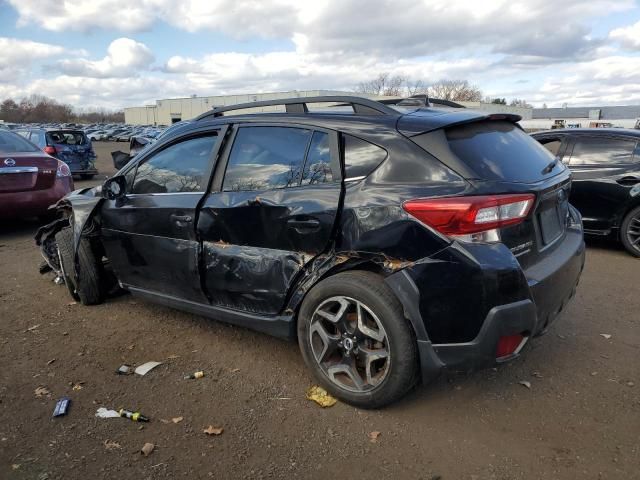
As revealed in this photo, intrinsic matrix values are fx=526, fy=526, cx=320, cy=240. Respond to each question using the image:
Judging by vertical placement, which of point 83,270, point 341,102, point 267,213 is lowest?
point 83,270

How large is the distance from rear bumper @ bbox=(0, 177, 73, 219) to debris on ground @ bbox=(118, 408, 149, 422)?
5399mm

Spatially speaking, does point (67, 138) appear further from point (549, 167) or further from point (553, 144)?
point (549, 167)

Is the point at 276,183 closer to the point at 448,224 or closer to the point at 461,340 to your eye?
the point at 448,224

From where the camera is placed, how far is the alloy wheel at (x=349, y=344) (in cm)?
292

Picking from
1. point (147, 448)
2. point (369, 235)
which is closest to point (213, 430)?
point (147, 448)

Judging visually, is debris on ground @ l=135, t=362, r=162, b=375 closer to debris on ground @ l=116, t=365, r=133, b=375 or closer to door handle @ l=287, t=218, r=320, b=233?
debris on ground @ l=116, t=365, r=133, b=375

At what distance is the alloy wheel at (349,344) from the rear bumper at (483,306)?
0.74 feet

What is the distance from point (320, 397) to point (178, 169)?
194 centimetres

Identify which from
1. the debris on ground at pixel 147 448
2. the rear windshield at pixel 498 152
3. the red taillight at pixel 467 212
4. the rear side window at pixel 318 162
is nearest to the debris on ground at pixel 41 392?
the debris on ground at pixel 147 448

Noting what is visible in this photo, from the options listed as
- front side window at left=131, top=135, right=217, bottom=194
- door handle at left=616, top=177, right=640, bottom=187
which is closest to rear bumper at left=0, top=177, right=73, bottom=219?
front side window at left=131, top=135, right=217, bottom=194

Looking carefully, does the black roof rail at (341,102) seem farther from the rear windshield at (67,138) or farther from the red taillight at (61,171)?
the rear windshield at (67,138)

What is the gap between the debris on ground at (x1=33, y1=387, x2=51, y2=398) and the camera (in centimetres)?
330

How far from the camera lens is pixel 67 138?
1622 cm

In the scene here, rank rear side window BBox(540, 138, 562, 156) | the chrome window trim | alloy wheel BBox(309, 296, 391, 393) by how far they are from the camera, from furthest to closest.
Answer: the chrome window trim
rear side window BBox(540, 138, 562, 156)
alloy wheel BBox(309, 296, 391, 393)
